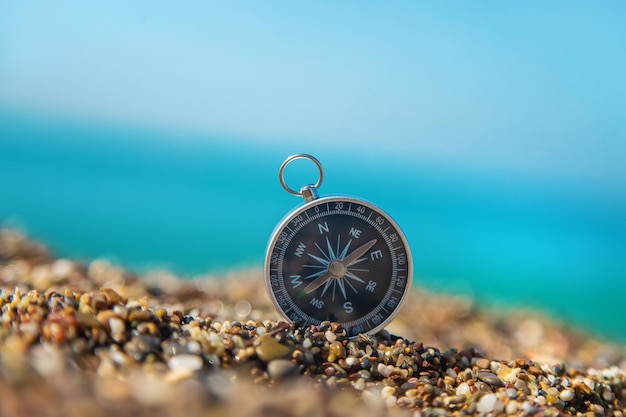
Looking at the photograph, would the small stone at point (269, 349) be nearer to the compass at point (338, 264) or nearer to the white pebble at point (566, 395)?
the compass at point (338, 264)

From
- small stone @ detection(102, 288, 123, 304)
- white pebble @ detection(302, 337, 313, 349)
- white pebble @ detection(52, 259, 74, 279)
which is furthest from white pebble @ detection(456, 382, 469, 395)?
white pebble @ detection(52, 259, 74, 279)

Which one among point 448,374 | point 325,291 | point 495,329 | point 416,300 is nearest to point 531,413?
point 448,374

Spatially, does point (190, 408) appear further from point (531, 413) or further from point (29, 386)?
point (531, 413)

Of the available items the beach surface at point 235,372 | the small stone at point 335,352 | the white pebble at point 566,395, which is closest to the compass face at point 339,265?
the beach surface at point 235,372

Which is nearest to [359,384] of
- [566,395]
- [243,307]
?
[566,395]

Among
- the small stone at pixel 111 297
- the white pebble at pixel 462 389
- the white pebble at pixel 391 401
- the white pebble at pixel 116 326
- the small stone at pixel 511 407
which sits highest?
the small stone at pixel 111 297

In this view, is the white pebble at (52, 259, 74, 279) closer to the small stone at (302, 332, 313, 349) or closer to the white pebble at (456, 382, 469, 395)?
the small stone at (302, 332, 313, 349)
